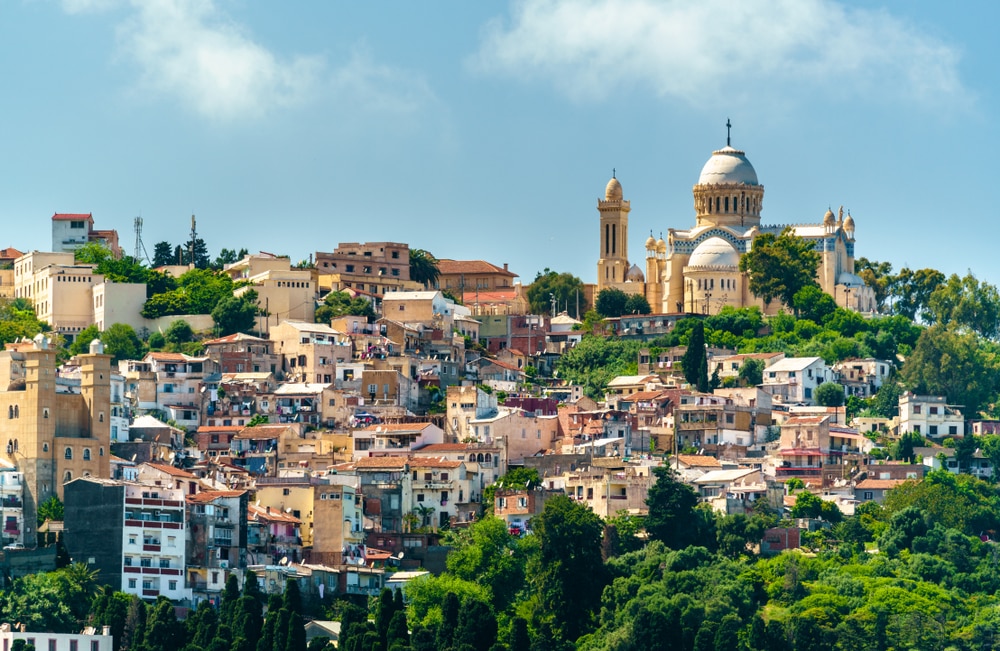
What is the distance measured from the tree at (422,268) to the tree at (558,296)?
4.02 meters

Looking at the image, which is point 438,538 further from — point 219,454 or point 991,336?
point 991,336

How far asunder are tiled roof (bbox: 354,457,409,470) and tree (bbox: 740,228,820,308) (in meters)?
24.4

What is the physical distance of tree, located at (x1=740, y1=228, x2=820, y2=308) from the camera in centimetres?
10306

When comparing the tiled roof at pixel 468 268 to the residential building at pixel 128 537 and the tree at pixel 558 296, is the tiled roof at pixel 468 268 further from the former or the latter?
the residential building at pixel 128 537

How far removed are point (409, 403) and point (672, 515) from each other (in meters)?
16.1

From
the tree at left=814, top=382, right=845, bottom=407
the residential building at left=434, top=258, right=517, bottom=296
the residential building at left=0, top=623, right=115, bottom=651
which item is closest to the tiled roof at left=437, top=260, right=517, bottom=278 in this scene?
the residential building at left=434, top=258, right=517, bottom=296

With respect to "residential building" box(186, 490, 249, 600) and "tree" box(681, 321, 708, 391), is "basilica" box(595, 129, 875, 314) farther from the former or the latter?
"residential building" box(186, 490, 249, 600)

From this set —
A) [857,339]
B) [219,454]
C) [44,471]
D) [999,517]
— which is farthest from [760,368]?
[44,471]

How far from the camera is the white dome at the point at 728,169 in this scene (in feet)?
362

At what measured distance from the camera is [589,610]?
240 ft

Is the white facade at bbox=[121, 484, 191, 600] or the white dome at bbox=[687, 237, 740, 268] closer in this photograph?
the white facade at bbox=[121, 484, 191, 600]

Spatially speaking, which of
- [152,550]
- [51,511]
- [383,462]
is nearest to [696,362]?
[383,462]

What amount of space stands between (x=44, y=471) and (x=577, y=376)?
27749 mm

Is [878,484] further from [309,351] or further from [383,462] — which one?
[309,351]
